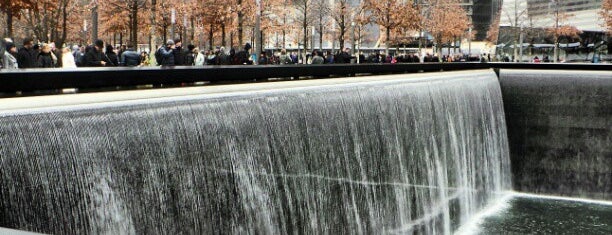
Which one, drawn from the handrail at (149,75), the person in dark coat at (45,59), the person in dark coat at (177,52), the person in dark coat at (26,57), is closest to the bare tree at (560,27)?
the person in dark coat at (177,52)

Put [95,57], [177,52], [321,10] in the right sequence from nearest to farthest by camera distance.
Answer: [95,57]
[177,52]
[321,10]

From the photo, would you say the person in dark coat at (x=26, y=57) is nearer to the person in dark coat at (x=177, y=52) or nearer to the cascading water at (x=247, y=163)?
the person in dark coat at (x=177, y=52)

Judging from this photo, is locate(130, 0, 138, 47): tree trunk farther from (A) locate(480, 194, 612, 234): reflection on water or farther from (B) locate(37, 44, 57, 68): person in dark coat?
(A) locate(480, 194, 612, 234): reflection on water

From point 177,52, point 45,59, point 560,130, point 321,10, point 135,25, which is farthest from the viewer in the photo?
point 321,10

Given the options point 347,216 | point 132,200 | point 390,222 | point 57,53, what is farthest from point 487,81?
point 57,53

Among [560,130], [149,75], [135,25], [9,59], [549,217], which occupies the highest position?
[135,25]

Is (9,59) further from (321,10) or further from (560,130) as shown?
(321,10)

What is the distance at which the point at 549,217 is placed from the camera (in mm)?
13680

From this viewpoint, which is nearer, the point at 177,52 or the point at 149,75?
the point at 149,75

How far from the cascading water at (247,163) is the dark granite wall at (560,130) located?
4.25 metres

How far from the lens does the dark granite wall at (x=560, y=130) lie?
Answer: 15.7 m

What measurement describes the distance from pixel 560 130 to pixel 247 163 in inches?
448

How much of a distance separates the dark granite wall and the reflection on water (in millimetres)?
482

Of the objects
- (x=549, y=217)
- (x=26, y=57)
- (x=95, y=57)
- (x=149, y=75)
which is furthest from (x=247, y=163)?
(x=549, y=217)
